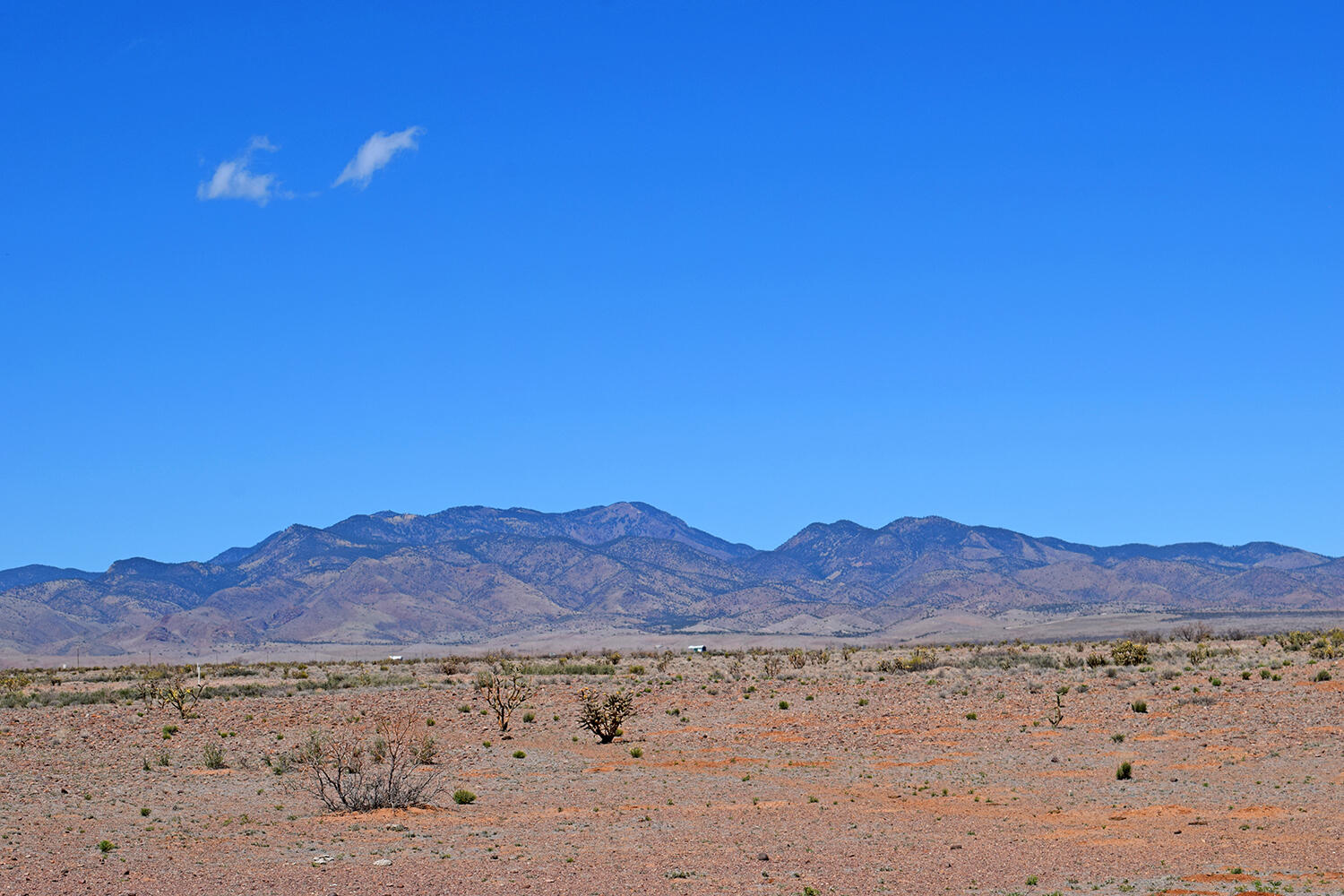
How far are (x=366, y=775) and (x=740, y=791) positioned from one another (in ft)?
22.2

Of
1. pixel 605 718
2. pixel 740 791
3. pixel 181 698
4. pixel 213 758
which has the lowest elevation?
pixel 740 791

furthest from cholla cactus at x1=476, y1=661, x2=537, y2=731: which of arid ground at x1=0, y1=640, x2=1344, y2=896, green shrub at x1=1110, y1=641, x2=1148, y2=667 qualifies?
green shrub at x1=1110, y1=641, x2=1148, y2=667

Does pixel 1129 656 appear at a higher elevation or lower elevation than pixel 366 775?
higher

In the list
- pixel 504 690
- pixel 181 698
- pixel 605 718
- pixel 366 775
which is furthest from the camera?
pixel 504 690

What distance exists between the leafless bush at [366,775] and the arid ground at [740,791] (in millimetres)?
366

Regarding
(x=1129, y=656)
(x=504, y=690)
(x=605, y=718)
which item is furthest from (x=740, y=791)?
(x=1129, y=656)

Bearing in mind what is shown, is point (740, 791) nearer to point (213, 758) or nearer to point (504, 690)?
point (213, 758)

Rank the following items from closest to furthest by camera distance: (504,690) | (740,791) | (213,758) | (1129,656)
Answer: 1. (740,791)
2. (213,758)
3. (504,690)
4. (1129,656)

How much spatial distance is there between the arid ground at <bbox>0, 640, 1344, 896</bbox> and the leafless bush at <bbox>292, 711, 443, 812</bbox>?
37cm

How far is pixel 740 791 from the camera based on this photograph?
23.9 m

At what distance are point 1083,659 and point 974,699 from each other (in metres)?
14.0

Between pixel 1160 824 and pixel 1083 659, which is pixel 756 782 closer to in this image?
pixel 1160 824

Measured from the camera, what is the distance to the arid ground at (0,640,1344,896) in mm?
16391

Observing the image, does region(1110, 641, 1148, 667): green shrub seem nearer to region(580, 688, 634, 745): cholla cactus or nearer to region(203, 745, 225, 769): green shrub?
region(580, 688, 634, 745): cholla cactus
